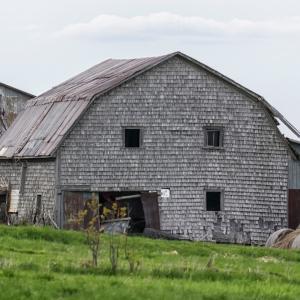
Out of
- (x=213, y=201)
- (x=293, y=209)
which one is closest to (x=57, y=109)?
(x=213, y=201)

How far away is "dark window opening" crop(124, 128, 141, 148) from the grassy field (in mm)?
13781

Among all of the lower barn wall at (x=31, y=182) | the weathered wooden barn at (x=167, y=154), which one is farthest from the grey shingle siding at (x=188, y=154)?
the lower barn wall at (x=31, y=182)

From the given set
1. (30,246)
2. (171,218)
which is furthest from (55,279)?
(171,218)

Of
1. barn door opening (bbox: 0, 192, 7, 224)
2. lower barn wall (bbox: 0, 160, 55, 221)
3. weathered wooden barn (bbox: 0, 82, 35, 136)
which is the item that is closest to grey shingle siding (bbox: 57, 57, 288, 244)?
lower barn wall (bbox: 0, 160, 55, 221)

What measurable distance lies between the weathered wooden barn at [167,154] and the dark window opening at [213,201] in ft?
0.12

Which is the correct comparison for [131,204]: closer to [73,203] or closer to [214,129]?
[73,203]

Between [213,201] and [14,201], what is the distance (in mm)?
7510

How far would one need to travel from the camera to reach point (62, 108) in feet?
138

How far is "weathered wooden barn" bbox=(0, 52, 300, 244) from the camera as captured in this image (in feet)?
133

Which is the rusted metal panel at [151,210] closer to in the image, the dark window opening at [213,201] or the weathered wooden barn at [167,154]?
the weathered wooden barn at [167,154]

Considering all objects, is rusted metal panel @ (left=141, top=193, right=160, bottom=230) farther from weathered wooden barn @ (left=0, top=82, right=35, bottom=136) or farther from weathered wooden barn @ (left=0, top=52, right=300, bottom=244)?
weathered wooden barn @ (left=0, top=82, right=35, bottom=136)

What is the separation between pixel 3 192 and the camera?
44.6 meters

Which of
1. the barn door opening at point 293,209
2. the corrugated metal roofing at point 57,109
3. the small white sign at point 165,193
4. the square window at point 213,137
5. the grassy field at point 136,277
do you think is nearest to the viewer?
the grassy field at point 136,277

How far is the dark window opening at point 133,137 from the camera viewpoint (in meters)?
41.4
